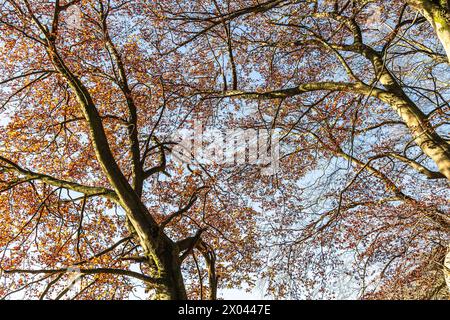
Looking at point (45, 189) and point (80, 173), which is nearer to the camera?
point (45, 189)

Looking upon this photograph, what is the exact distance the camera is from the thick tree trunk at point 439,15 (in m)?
5.07

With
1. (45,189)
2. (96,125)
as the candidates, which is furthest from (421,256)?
(45,189)

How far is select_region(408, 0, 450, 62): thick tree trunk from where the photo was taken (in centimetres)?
507

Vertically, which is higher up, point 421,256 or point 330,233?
point 330,233

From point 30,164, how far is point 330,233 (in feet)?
27.2

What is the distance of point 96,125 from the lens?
22.1ft

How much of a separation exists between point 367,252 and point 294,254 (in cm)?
187

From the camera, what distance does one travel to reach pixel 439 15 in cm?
515

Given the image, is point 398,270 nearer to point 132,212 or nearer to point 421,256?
point 421,256

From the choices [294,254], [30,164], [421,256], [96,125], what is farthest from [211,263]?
[30,164]

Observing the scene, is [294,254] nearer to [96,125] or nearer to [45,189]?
[96,125]

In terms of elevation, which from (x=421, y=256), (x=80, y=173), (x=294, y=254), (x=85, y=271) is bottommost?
(x=85, y=271)
